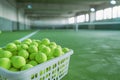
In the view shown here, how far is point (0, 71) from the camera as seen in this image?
1022 millimetres

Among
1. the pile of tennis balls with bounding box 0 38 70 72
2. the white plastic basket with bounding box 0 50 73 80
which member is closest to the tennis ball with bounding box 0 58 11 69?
the pile of tennis balls with bounding box 0 38 70 72

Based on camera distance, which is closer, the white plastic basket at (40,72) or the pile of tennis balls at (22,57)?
the white plastic basket at (40,72)

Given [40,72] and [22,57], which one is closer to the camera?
[40,72]

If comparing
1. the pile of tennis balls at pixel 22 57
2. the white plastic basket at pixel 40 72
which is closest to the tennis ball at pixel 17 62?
the pile of tennis balls at pixel 22 57

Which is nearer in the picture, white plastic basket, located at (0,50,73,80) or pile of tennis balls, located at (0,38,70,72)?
white plastic basket, located at (0,50,73,80)

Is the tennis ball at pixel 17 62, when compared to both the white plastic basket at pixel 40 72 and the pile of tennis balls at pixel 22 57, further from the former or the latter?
the white plastic basket at pixel 40 72

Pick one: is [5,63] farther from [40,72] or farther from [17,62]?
[40,72]

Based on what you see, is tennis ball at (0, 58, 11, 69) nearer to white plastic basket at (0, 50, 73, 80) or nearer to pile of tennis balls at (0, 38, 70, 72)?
pile of tennis balls at (0, 38, 70, 72)

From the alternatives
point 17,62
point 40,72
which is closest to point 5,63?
point 17,62

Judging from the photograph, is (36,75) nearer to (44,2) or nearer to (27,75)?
(27,75)

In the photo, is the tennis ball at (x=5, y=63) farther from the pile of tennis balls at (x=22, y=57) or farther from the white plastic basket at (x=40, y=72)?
the white plastic basket at (x=40, y=72)

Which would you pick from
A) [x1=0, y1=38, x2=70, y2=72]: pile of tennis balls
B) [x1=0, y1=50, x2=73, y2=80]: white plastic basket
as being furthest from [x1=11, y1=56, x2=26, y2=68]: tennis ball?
[x1=0, y1=50, x2=73, y2=80]: white plastic basket

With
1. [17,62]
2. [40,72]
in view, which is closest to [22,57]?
[17,62]

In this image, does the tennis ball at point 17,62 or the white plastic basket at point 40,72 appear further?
the tennis ball at point 17,62
